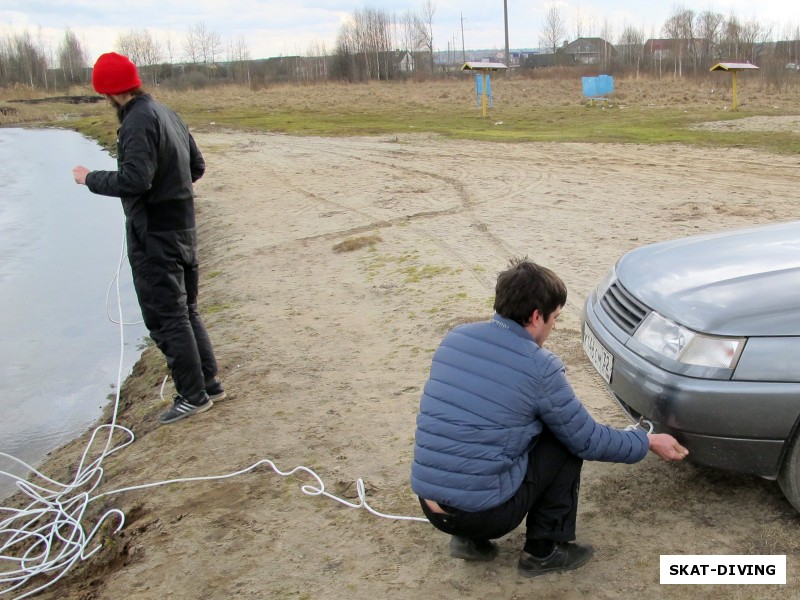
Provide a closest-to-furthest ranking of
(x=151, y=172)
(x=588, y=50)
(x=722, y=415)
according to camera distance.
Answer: (x=722, y=415) < (x=151, y=172) < (x=588, y=50)

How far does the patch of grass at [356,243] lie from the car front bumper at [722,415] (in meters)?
6.12

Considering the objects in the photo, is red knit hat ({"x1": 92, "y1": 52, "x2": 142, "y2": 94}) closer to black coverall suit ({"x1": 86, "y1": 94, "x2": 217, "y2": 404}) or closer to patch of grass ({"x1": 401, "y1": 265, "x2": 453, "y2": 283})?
black coverall suit ({"x1": 86, "y1": 94, "x2": 217, "y2": 404})

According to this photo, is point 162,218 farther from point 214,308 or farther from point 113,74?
point 214,308

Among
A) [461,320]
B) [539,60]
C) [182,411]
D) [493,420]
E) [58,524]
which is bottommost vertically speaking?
[58,524]

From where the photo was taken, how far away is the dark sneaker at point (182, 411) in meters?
4.98

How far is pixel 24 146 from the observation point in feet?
98.8

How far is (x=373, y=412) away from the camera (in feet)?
15.3

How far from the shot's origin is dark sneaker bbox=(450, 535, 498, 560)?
120 inches

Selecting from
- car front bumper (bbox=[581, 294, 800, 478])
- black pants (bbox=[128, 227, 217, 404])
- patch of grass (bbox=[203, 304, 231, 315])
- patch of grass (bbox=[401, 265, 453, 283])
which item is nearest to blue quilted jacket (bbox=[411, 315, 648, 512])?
car front bumper (bbox=[581, 294, 800, 478])

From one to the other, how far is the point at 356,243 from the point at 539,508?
645cm

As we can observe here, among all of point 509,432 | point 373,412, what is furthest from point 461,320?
point 509,432

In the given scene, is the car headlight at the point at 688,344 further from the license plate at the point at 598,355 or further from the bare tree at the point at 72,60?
the bare tree at the point at 72,60

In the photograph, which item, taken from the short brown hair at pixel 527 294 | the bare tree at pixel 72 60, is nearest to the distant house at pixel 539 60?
the bare tree at pixel 72 60

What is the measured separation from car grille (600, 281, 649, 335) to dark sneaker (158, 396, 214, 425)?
8.66ft
